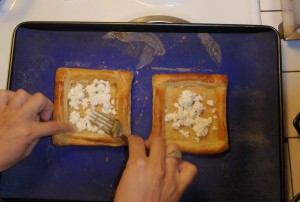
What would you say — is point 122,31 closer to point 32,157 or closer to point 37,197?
point 32,157

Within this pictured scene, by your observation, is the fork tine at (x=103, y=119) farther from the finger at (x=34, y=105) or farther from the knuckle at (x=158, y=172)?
the knuckle at (x=158, y=172)

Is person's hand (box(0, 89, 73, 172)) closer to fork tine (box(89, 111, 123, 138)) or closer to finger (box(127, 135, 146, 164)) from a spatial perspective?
fork tine (box(89, 111, 123, 138))

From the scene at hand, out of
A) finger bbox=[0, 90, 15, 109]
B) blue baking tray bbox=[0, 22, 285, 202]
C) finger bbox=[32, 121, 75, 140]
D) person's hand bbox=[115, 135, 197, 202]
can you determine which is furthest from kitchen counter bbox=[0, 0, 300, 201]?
person's hand bbox=[115, 135, 197, 202]

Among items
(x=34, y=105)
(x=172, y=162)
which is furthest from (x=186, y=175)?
(x=34, y=105)

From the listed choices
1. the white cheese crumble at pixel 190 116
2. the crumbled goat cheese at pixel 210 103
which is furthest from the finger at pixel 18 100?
the crumbled goat cheese at pixel 210 103

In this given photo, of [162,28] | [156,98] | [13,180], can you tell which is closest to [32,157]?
[13,180]

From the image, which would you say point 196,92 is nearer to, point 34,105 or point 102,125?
point 102,125
